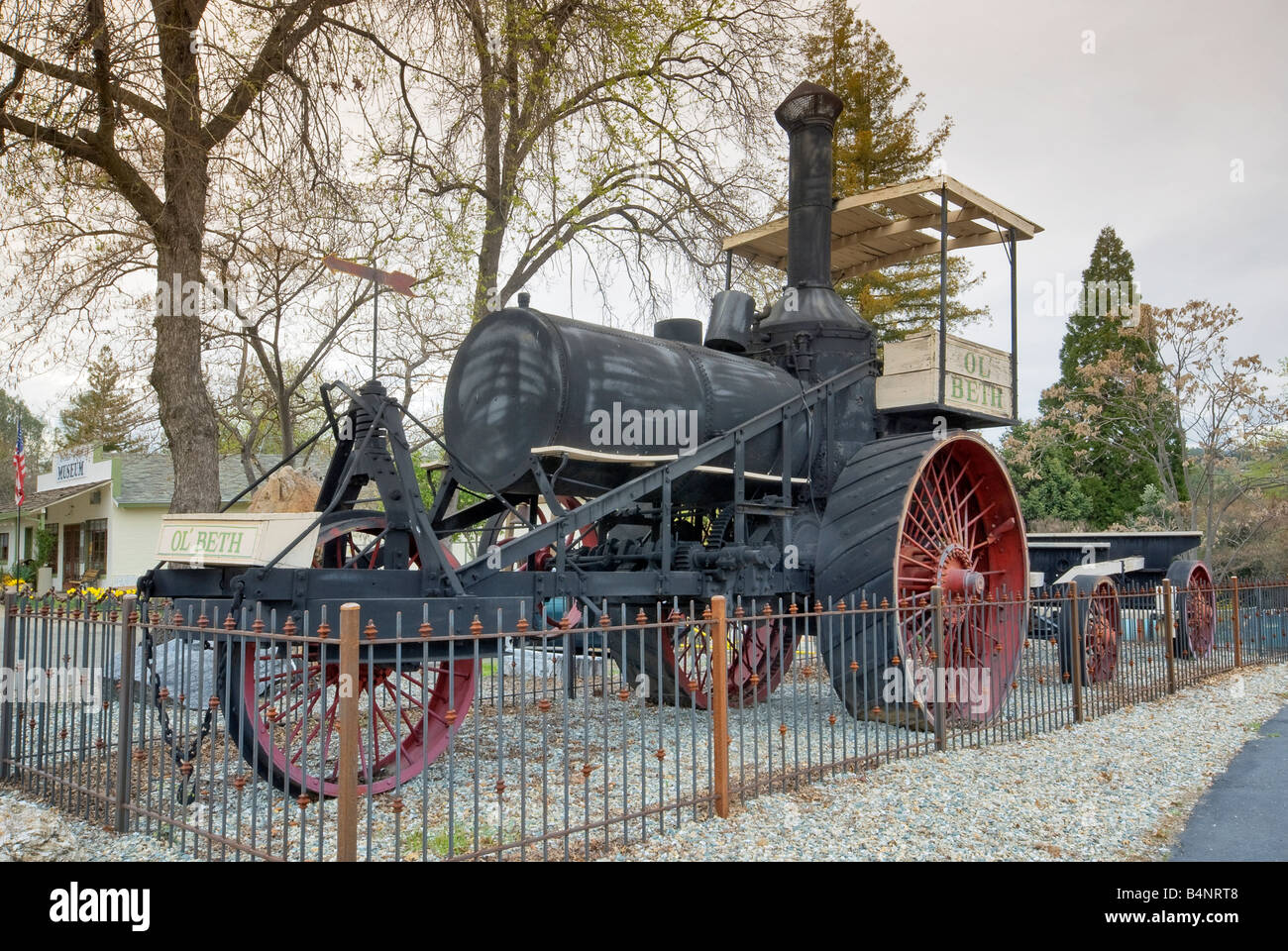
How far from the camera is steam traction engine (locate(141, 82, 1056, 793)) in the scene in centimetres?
494

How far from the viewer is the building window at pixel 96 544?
→ 2636 centimetres

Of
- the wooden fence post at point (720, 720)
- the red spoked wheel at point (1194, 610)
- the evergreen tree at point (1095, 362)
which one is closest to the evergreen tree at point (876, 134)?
the evergreen tree at point (1095, 362)

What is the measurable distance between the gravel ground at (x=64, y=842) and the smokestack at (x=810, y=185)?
553 centimetres

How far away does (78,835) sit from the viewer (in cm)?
465

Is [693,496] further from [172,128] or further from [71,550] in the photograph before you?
[71,550]

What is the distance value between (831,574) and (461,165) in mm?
8985

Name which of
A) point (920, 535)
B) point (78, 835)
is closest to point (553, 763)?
point (78, 835)

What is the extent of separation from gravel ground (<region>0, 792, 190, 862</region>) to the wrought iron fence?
95 mm

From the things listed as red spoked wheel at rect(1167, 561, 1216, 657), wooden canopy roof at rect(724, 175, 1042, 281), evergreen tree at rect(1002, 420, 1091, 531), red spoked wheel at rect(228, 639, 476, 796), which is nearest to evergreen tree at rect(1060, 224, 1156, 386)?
evergreen tree at rect(1002, 420, 1091, 531)

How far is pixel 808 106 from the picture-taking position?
7527mm

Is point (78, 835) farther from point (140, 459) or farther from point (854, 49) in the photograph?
point (140, 459)

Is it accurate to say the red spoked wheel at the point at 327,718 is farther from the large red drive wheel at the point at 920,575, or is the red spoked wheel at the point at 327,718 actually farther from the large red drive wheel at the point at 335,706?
the large red drive wheel at the point at 920,575

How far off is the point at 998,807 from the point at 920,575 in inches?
92.5

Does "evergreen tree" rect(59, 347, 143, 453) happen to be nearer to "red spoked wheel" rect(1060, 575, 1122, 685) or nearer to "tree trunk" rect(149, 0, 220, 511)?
"tree trunk" rect(149, 0, 220, 511)
